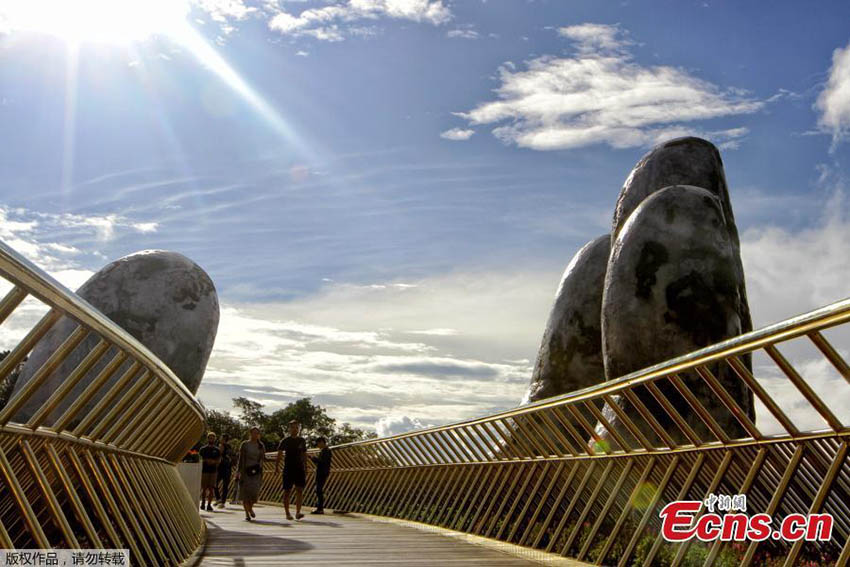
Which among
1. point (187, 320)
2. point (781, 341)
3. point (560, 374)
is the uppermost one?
point (560, 374)

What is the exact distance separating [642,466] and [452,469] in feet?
30.1

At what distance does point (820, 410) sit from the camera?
747 cm

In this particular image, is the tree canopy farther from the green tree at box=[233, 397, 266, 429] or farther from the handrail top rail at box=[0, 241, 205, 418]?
the handrail top rail at box=[0, 241, 205, 418]

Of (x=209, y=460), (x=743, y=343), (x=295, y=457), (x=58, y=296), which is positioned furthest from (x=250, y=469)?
(x=58, y=296)

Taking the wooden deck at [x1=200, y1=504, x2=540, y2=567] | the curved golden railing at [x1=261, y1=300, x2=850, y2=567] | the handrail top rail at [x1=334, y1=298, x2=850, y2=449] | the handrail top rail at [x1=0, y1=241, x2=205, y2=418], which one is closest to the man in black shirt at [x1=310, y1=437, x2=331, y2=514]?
the curved golden railing at [x1=261, y1=300, x2=850, y2=567]

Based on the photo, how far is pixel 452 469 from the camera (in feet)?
67.7

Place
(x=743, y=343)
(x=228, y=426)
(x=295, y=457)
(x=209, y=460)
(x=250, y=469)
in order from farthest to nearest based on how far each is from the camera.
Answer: (x=228, y=426) < (x=209, y=460) < (x=250, y=469) < (x=295, y=457) < (x=743, y=343)

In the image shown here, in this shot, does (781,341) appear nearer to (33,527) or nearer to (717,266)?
(33,527)

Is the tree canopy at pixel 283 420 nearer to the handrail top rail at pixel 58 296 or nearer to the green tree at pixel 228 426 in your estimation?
the green tree at pixel 228 426

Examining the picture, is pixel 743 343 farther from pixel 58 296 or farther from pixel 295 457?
pixel 295 457

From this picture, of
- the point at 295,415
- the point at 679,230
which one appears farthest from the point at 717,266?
the point at 295,415

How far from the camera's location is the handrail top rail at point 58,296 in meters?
5.10

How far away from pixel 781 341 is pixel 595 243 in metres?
18.6

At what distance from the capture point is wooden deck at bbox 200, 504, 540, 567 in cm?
1186
